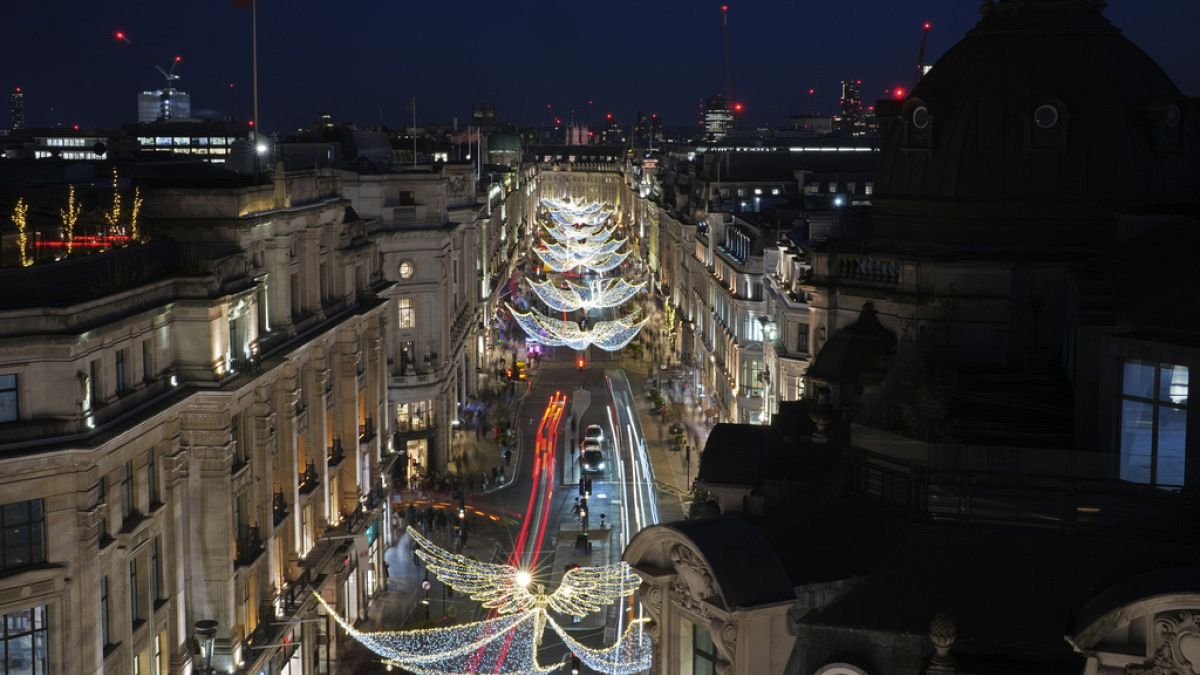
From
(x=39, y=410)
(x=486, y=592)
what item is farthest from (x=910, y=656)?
(x=486, y=592)

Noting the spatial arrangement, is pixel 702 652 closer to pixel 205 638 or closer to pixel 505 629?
pixel 205 638

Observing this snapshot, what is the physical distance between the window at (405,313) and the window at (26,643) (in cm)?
5575

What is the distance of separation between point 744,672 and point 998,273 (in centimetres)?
1813

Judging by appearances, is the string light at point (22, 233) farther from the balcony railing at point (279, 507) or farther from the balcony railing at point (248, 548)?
the balcony railing at point (279, 507)

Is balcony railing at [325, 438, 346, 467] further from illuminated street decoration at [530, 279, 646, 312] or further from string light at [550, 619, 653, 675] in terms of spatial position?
illuminated street decoration at [530, 279, 646, 312]

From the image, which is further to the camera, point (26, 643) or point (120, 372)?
point (120, 372)

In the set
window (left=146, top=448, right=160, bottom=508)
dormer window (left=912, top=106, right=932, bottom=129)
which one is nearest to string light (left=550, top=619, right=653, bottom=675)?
window (left=146, top=448, right=160, bottom=508)

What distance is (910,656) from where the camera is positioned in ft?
65.3

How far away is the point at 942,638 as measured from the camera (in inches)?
723

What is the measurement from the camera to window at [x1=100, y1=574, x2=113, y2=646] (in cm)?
3816

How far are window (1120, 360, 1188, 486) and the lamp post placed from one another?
99.2 feet

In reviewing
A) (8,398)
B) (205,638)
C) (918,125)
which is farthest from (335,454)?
(918,125)

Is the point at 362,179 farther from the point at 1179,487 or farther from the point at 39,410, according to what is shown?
the point at 1179,487

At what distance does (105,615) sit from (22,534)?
4068 millimetres
